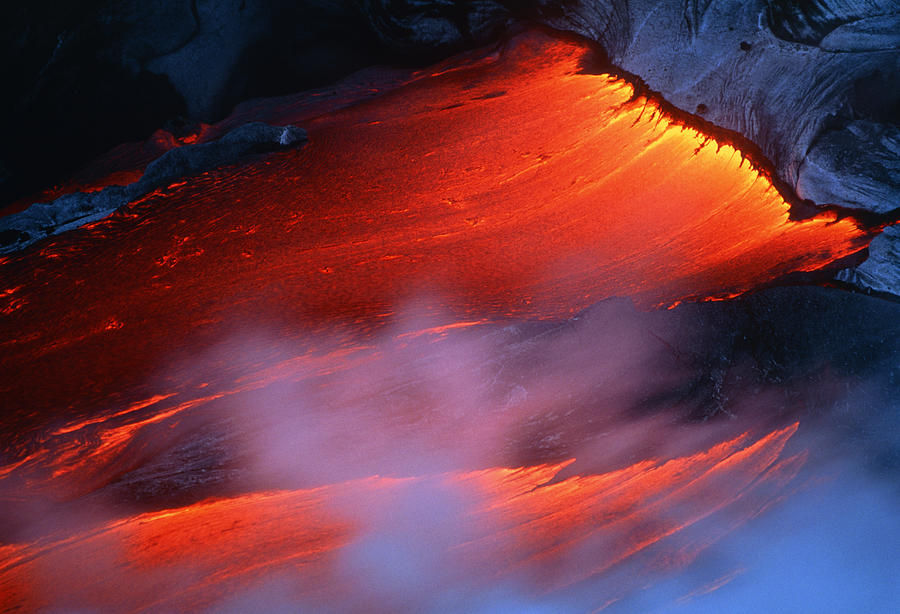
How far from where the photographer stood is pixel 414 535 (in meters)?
0.77

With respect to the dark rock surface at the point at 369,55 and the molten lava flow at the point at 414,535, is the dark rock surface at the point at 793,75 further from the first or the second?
the molten lava flow at the point at 414,535

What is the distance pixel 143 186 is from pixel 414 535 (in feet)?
2.79

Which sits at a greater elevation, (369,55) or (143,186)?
(369,55)

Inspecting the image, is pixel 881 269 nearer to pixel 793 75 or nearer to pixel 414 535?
pixel 793 75

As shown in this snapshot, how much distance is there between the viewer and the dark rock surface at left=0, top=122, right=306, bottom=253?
115 centimetres

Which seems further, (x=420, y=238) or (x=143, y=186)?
(x=143, y=186)

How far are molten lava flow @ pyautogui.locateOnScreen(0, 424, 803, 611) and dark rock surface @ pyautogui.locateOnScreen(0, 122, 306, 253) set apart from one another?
1.99 ft

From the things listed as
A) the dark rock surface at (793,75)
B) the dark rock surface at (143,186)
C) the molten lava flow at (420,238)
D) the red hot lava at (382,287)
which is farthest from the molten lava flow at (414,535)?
the dark rock surface at (143,186)

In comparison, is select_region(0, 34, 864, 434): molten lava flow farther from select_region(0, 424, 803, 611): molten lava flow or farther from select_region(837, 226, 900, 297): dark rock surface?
select_region(0, 424, 803, 611): molten lava flow

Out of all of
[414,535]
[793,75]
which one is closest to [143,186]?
[414,535]

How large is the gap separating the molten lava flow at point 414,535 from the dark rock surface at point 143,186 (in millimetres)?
607

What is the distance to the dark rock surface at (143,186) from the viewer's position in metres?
1.15

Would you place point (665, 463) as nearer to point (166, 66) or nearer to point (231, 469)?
point (231, 469)

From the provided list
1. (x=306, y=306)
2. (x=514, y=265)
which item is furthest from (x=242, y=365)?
(x=514, y=265)
